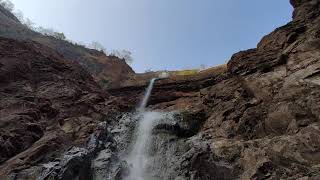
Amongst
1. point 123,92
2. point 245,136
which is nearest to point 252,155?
point 245,136

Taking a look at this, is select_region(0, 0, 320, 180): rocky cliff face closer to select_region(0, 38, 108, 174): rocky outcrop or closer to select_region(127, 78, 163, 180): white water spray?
select_region(0, 38, 108, 174): rocky outcrop

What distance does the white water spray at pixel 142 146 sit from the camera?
96.0ft

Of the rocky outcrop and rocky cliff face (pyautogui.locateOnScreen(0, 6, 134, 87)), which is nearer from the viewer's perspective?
the rocky outcrop

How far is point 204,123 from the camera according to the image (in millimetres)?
32125

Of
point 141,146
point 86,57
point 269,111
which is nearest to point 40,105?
point 141,146

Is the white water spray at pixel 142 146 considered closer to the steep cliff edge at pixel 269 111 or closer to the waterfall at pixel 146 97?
the steep cliff edge at pixel 269 111

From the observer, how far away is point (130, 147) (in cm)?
3247

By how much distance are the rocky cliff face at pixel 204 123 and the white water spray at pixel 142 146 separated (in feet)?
1.92

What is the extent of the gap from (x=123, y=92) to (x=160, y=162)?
27.1 m

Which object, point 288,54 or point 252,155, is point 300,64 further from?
point 252,155

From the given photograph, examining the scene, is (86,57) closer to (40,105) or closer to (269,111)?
(40,105)

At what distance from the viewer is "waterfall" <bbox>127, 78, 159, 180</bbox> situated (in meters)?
29.3

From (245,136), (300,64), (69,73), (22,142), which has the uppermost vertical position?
(69,73)

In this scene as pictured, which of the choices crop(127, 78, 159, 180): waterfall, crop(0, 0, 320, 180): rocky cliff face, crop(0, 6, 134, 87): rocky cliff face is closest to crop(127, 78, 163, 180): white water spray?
crop(127, 78, 159, 180): waterfall
